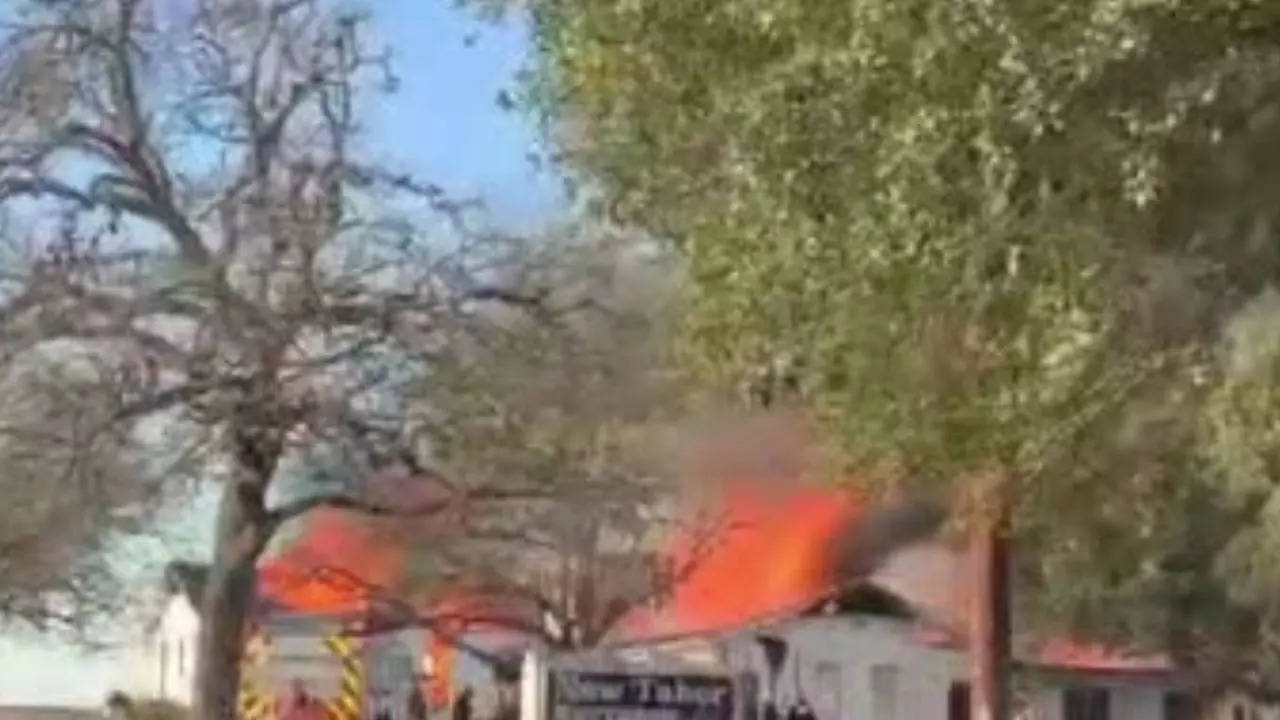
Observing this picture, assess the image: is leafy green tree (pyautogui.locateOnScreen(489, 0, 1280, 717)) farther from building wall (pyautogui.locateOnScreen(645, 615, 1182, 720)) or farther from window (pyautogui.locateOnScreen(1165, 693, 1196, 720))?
window (pyautogui.locateOnScreen(1165, 693, 1196, 720))

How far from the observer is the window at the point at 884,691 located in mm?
48562

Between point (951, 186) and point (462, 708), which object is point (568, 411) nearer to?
point (462, 708)

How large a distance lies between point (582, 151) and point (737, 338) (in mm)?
2339

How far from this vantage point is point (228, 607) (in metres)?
36.5

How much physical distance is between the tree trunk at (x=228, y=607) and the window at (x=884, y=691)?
14.2 m

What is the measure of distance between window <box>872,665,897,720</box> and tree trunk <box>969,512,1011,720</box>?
695 inches

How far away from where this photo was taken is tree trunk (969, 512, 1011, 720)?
97.8ft

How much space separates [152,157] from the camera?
34.2 metres

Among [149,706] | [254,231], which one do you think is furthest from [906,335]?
[149,706]

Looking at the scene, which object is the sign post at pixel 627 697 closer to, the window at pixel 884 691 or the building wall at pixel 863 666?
the building wall at pixel 863 666

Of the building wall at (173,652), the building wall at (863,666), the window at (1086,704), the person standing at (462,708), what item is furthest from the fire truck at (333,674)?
the window at (1086,704)

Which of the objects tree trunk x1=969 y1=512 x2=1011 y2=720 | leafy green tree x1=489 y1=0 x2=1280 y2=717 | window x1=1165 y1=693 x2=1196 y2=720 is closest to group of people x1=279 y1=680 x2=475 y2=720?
tree trunk x1=969 y1=512 x2=1011 y2=720

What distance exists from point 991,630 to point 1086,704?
1115 inches

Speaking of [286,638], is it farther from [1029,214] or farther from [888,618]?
[1029,214]
